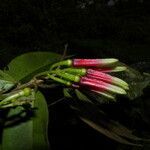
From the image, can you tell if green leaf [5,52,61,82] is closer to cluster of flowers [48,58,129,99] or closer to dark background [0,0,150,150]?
cluster of flowers [48,58,129,99]

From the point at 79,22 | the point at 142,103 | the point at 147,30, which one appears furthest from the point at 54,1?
the point at 142,103

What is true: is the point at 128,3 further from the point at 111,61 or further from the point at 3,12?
the point at 111,61

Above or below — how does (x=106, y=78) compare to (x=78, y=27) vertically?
above

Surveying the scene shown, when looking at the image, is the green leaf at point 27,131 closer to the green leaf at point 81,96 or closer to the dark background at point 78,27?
the green leaf at point 81,96

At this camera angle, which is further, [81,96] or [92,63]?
[81,96]

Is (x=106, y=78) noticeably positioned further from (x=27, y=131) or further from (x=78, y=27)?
(x=78, y=27)

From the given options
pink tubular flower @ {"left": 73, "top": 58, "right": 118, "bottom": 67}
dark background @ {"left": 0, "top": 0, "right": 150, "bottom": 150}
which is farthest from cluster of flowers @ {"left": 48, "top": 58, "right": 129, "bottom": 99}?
dark background @ {"left": 0, "top": 0, "right": 150, "bottom": 150}

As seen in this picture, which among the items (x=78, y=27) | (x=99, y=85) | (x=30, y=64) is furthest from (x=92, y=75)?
(x=78, y=27)
